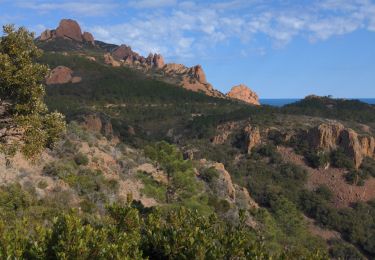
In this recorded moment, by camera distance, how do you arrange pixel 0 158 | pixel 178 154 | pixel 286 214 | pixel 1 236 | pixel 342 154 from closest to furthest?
pixel 1 236 → pixel 0 158 → pixel 178 154 → pixel 286 214 → pixel 342 154

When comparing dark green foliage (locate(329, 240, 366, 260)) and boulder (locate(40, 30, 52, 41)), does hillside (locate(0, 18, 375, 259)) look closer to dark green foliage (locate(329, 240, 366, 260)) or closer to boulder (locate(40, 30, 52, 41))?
dark green foliage (locate(329, 240, 366, 260))

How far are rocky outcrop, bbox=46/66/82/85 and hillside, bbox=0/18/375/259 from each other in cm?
42

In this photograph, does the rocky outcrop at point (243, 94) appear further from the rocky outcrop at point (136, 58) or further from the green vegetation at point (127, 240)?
the green vegetation at point (127, 240)

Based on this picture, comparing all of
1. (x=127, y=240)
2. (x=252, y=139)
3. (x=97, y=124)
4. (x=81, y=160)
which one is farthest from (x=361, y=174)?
(x=127, y=240)

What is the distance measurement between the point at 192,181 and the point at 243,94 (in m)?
131

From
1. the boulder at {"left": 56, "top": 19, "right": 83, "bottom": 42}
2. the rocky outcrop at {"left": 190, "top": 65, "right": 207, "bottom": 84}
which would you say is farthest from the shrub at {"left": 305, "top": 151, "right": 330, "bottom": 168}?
the boulder at {"left": 56, "top": 19, "right": 83, "bottom": 42}

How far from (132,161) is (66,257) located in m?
33.4

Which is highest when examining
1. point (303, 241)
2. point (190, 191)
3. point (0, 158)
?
point (0, 158)

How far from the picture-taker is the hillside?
12.3 m


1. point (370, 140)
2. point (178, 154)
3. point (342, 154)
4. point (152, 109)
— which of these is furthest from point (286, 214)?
point (152, 109)

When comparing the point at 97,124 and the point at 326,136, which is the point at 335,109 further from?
the point at 97,124

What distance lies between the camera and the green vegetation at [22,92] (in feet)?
51.2

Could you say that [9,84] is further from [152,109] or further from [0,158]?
[152,109]

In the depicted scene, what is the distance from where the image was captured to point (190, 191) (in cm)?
3666
